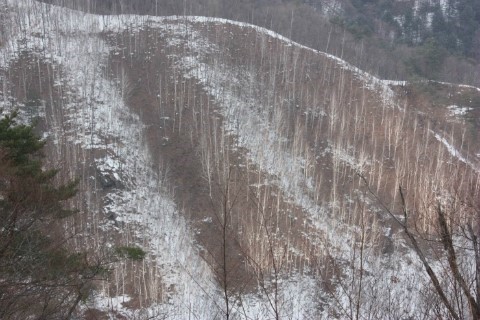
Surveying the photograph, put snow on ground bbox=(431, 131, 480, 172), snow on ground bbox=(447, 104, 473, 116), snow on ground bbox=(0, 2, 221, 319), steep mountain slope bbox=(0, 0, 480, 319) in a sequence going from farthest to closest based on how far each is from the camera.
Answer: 1. snow on ground bbox=(447, 104, 473, 116)
2. snow on ground bbox=(431, 131, 480, 172)
3. steep mountain slope bbox=(0, 0, 480, 319)
4. snow on ground bbox=(0, 2, 221, 319)

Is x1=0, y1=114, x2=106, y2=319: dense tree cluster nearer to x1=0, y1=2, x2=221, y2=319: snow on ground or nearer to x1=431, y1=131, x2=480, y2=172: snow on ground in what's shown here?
x1=0, y1=2, x2=221, y2=319: snow on ground

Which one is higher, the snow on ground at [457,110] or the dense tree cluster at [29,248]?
the dense tree cluster at [29,248]

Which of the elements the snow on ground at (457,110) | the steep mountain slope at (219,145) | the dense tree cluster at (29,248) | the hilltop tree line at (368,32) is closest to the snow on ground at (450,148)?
the steep mountain slope at (219,145)

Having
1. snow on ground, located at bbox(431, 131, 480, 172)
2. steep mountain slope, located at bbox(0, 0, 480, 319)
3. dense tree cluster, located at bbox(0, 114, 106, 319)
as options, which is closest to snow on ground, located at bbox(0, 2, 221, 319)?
steep mountain slope, located at bbox(0, 0, 480, 319)

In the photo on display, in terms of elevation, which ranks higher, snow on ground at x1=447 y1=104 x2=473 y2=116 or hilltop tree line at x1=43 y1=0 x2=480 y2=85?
hilltop tree line at x1=43 y1=0 x2=480 y2=85

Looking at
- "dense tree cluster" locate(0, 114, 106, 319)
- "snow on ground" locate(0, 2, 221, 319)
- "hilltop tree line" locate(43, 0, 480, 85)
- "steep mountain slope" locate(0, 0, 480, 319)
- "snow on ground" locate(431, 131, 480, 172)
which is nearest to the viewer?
"dense tree cluster" locate(0, 114, 106, 319)

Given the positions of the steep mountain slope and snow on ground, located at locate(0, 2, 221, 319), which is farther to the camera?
the steep mountain slope

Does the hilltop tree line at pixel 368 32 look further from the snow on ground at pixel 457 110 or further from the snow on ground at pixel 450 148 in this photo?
the snow on ground at pixel 450 148

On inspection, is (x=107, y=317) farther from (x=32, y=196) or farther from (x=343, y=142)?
(x=343, y=142)

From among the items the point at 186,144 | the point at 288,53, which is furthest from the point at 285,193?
the point at 288,53
